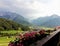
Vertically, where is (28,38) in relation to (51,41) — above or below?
above

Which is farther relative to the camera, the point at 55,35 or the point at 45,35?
the point at 45,35

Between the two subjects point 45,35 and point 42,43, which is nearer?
point 42,43

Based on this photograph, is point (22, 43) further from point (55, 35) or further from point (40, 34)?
point (55, 35)

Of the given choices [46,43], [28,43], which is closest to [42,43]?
[46,43]

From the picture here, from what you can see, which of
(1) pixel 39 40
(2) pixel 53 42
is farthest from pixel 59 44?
(1) pixel 39 40

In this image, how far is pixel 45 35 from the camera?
1016 centimetres

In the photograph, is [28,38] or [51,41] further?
[28,38]

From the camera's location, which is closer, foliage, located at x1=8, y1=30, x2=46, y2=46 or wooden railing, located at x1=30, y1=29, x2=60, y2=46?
wooden railing, located at x1=30, y1=29, x2=60, y2=46

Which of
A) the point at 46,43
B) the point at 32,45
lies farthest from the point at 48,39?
the point at 32,45

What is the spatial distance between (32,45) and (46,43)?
670 millimetres

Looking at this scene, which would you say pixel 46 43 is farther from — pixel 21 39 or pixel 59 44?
pixel 21 39

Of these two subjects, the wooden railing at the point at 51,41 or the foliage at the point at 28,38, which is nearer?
the wooden railing at the point at 51,41

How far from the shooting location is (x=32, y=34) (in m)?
10.1

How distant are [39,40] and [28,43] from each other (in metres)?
0.55
